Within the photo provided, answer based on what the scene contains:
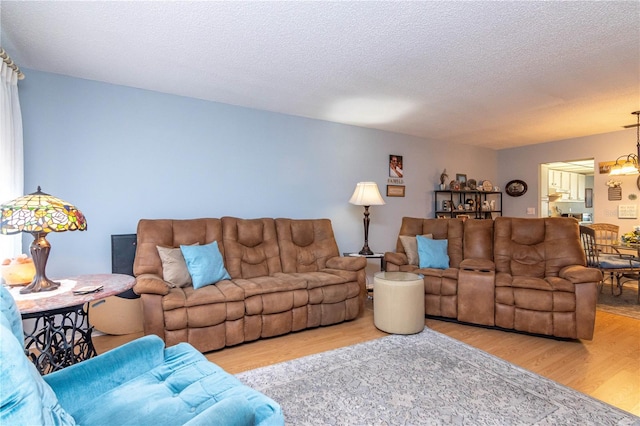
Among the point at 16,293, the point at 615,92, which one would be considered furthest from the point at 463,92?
the point at 16,293

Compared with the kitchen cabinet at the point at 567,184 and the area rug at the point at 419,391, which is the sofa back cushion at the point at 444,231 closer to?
the area rug at the point at 419,391

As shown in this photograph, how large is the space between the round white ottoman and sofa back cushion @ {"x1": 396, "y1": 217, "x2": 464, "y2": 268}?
1.11m

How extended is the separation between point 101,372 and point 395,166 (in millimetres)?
4545

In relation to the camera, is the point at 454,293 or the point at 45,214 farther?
the point at 454,293

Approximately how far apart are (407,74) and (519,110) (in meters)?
1.94

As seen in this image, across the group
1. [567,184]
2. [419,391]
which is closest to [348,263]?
[419,391]

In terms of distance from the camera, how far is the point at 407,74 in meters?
2.87

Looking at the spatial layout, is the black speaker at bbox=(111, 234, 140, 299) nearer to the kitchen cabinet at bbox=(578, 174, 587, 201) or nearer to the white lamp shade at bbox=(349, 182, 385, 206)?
the white lamp shade at bbox=(349, 182, 385, 206)

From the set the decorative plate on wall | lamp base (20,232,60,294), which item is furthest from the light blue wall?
the decorative plate on wall

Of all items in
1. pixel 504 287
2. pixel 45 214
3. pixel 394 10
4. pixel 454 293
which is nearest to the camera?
pixel 45 214

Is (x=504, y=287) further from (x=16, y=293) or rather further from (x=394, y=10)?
(x=16, y=293)

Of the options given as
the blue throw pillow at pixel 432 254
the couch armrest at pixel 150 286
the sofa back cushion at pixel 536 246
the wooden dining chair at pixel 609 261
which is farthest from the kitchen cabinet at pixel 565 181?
the couch armrest at pixel 150 286

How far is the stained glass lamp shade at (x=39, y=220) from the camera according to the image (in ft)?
5.32

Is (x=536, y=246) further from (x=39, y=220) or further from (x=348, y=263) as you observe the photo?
(x=39, y=220)
